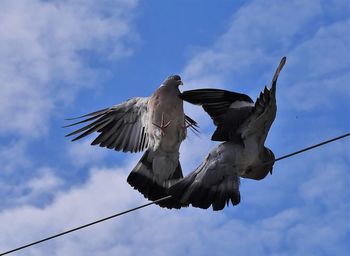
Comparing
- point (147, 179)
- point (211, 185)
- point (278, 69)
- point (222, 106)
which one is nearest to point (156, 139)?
point (147, 179)

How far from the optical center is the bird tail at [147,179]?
10844 millimetres

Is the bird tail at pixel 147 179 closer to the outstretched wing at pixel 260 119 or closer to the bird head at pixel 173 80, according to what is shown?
the bird head at pixel 173 80

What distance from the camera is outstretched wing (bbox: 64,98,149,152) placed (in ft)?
38.4

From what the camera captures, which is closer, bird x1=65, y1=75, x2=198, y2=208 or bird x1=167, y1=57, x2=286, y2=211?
bird x1=167, y1=57, x2=286, y2=211

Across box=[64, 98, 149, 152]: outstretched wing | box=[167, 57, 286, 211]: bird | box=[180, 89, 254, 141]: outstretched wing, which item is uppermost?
box=[64, 98, 149, 152]: outstretched wing

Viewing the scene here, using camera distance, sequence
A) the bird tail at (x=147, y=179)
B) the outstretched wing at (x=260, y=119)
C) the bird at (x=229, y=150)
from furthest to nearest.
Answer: the bird tail at (x=147, y=179) < the outstretched wing at (x=260, y=119) < the bird at (x=229, y=150)

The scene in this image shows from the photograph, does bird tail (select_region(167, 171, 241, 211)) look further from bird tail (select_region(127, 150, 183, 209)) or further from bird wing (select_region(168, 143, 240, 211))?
bird tail (select_region(127, 150, 183, 209))

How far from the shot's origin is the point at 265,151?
8562 mm

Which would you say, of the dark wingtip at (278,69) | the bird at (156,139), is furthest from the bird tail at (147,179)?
the dark wingtip at (278,69)

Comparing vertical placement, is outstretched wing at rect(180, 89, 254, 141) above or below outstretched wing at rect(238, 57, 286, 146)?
above

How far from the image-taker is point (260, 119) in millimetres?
8398

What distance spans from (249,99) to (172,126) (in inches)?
91.7

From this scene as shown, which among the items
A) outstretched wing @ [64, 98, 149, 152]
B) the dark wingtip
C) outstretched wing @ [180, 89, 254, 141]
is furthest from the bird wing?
outstretched wing @ [64, 98, 149, 152]

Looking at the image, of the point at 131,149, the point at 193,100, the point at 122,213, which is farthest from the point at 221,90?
the point at 131,149
